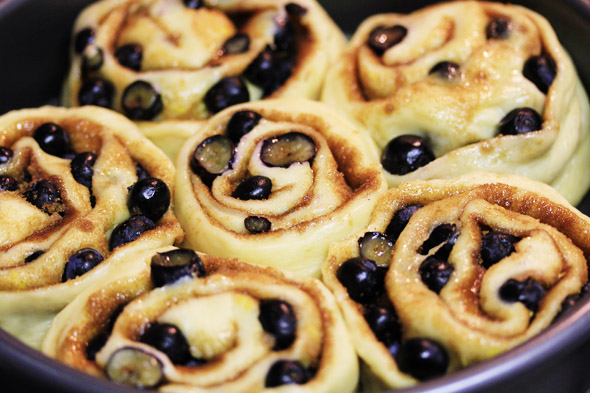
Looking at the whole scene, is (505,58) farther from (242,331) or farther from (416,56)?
(242,331)

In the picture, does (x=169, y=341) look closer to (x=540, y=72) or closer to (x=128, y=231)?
(x=128, y=231)

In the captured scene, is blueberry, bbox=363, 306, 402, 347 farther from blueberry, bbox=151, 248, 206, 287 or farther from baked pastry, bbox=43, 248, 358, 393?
blueberry, bbox=151, 248, 206, 287

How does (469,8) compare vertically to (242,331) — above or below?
above

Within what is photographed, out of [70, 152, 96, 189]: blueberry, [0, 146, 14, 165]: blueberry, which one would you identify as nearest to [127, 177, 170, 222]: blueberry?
[70, 152, 96, 189]: blueberry

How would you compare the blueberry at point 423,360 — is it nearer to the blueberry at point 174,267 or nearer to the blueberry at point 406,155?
the blueberry at point 174,267

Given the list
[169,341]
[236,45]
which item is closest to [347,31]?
[236,45]

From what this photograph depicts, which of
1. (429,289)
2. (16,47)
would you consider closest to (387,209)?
(429,289)

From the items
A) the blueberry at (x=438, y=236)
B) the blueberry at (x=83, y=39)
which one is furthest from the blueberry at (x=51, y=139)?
the blueberry at (x=438, y=236)
